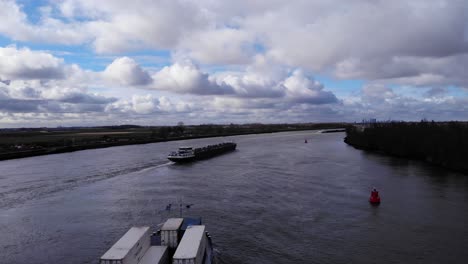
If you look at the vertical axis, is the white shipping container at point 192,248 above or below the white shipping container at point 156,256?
above

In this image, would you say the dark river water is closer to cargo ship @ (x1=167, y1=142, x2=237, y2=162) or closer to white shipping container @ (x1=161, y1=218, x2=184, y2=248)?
white shipping container @ (x1=161, y1=218, x2=184, y2=248)

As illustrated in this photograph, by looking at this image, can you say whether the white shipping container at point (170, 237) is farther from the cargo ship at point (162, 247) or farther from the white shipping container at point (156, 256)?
the white shipping container at point (156, 256)

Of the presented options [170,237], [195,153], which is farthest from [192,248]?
[195,153]

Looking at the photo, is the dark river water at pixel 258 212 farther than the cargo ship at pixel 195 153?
No

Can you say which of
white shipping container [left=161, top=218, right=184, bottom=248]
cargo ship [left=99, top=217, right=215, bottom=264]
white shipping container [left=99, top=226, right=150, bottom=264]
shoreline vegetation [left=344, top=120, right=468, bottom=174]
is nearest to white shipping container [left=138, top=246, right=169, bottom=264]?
cargo ship [left=99, top=217, right=215, bottom=264]

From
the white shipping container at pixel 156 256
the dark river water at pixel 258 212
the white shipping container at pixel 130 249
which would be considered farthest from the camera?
the dark river water at pixel 258 212

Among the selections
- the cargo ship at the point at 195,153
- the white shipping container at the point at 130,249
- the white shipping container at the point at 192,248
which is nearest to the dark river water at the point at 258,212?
the white shipping container at the point at 192,248
